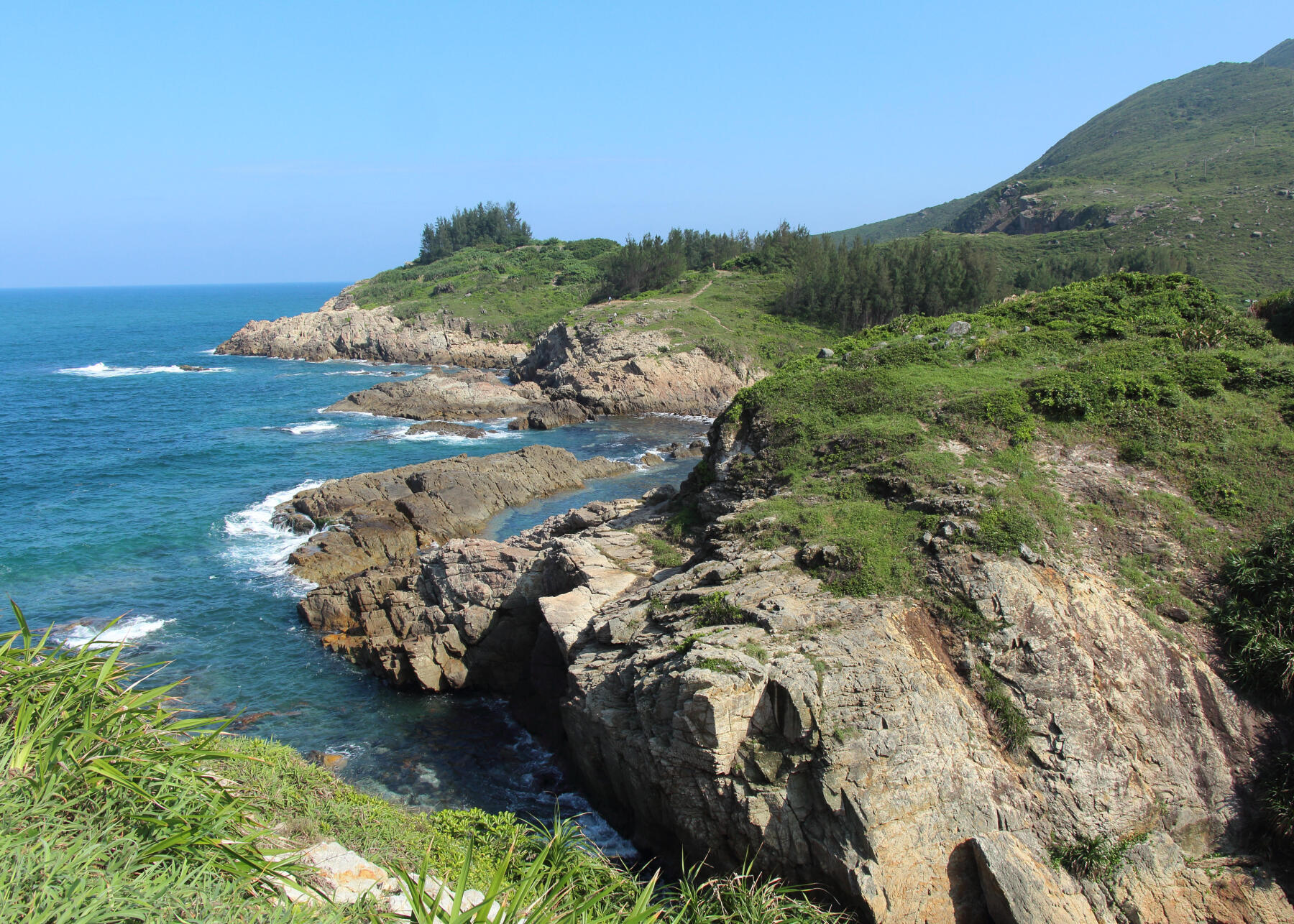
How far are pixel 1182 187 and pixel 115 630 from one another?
4549 inches

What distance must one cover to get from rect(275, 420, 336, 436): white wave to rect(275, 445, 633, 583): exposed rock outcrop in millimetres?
15720

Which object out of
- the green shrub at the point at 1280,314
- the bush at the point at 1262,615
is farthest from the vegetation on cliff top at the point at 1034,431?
the green shrub at the point at 1280,314

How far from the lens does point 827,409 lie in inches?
784

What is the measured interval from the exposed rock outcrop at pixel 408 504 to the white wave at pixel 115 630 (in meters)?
4.91

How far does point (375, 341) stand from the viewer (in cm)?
8212

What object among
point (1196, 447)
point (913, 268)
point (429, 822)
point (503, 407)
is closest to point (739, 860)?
point (429, 822)

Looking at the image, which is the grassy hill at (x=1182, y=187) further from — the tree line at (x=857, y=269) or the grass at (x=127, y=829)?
the grass at (x=127, y=829)

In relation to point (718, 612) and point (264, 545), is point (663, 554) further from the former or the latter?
point (264, 545)

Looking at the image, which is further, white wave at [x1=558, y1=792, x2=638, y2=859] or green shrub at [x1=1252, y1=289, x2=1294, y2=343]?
green shrub at [x1=1252, y1=289, x2=1294, y2=343]

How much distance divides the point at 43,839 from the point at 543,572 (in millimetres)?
15295

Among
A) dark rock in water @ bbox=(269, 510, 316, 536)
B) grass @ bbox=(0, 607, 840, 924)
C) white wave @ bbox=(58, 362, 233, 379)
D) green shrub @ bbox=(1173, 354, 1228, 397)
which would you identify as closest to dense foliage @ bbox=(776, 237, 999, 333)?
green shrub @ bbox=(1173, 354, 1228, 397)

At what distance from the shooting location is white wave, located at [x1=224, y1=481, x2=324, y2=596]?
27.2 meters

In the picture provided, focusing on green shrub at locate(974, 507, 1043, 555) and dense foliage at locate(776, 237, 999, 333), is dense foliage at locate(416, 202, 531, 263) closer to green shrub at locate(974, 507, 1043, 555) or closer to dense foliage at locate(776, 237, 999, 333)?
dense foliage at locate(776, 237, 999, 333)

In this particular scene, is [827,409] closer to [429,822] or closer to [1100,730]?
[1100,730]
